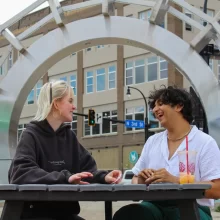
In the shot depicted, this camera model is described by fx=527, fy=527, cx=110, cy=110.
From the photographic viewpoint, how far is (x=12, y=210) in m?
2.73

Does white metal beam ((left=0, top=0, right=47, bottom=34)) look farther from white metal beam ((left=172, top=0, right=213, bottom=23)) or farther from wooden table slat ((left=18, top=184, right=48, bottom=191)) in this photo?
wooden table slat ((left=18, top=184, right=48, bottom=191))

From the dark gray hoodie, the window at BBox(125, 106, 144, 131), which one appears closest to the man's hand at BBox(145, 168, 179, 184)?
the dark gray hoodie

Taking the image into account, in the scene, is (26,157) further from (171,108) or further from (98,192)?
(171,108)

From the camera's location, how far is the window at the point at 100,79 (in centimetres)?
4666

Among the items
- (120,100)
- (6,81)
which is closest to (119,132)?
(120,100)

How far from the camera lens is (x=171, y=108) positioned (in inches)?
146

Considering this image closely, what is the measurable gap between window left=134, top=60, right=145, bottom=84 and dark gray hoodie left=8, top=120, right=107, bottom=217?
133ft

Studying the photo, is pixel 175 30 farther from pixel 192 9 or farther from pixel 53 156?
pixel 53 156

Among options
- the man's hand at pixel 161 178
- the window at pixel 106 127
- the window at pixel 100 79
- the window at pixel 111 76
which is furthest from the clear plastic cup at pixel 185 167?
the window at pixel 100 79

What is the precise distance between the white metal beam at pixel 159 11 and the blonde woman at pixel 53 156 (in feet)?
19.4

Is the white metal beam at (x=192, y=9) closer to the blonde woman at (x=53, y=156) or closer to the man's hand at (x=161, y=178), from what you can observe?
the blonde woman at (x=53, y=156)

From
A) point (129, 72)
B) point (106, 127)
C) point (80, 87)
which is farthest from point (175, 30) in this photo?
point (80, 87)

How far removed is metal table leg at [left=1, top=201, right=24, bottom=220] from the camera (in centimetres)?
272

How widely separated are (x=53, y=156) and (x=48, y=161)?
6cm
